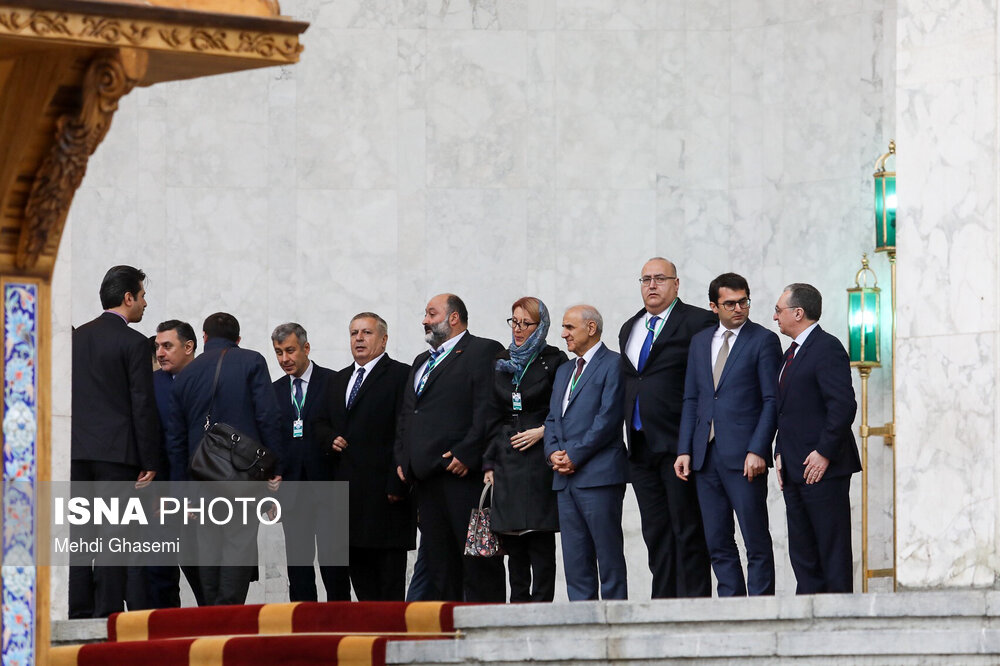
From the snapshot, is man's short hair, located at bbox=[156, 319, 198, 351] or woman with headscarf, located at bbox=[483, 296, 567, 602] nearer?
woman with headscarf, located at bbox=[483, 296, 567, 602]

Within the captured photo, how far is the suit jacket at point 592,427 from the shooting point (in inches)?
375

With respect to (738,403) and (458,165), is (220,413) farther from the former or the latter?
(458,165)

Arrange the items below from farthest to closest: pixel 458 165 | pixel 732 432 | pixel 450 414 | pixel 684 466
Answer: pixel 458 165 → pixel 450 414 → pixel 684 466 → pixel 732 432

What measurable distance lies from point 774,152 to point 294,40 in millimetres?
8074

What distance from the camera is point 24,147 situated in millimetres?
5594

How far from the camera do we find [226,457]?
1009 cm

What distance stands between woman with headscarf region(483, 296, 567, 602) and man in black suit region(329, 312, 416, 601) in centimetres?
77

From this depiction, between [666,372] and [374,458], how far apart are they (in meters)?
1.88

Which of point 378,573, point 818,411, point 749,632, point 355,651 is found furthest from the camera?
point 378,573

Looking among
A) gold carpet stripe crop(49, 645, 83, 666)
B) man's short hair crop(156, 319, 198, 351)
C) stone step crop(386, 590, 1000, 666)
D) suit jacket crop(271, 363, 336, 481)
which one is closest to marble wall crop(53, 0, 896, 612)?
man's short hair crop(156, 319, 198, 351)

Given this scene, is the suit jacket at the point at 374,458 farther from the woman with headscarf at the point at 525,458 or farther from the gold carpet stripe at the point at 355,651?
the gold carpet stripe at the point at 355,651

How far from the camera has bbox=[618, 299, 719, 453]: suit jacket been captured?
9.60 meters

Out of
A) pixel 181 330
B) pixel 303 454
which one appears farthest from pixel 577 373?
pixel 181 330

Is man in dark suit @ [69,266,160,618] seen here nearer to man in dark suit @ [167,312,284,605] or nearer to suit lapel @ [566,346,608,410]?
man in dark suit @ [167,312,284,605]
